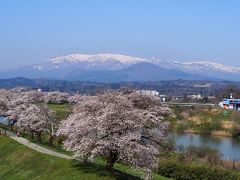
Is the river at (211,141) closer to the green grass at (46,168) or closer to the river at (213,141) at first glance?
the river at (213,141)

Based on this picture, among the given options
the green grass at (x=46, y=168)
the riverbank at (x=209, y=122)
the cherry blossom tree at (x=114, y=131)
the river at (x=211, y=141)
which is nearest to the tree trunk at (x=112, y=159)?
the cherry blossom tree at (x=114, y=131)

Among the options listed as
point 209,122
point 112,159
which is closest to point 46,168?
point 112,159

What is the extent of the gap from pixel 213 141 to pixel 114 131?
48.8m

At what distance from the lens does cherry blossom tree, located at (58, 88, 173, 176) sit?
2575 centimetres

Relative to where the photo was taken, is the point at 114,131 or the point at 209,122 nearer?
the point at 114,131

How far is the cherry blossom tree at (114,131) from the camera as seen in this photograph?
84.5 ft

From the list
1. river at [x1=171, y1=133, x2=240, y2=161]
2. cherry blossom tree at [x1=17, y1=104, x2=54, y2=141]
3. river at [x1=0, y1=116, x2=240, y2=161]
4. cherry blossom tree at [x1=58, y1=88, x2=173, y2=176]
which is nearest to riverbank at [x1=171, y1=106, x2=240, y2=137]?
river at [x1=171, y1=133, x2=240, y2=161]

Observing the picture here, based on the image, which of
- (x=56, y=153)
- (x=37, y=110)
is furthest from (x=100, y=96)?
(x=37, y=110)

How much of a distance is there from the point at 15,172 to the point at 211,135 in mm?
53895

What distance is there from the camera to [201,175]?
32.1 meters

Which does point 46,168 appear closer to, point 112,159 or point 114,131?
point 112,159

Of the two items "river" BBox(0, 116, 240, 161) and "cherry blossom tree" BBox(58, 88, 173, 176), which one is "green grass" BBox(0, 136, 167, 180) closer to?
"cherry blossom tree" BBox(58, 88, 173, 176)

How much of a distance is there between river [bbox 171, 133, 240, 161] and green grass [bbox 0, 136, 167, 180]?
28059 mm

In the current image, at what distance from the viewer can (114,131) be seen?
26.2 metres
